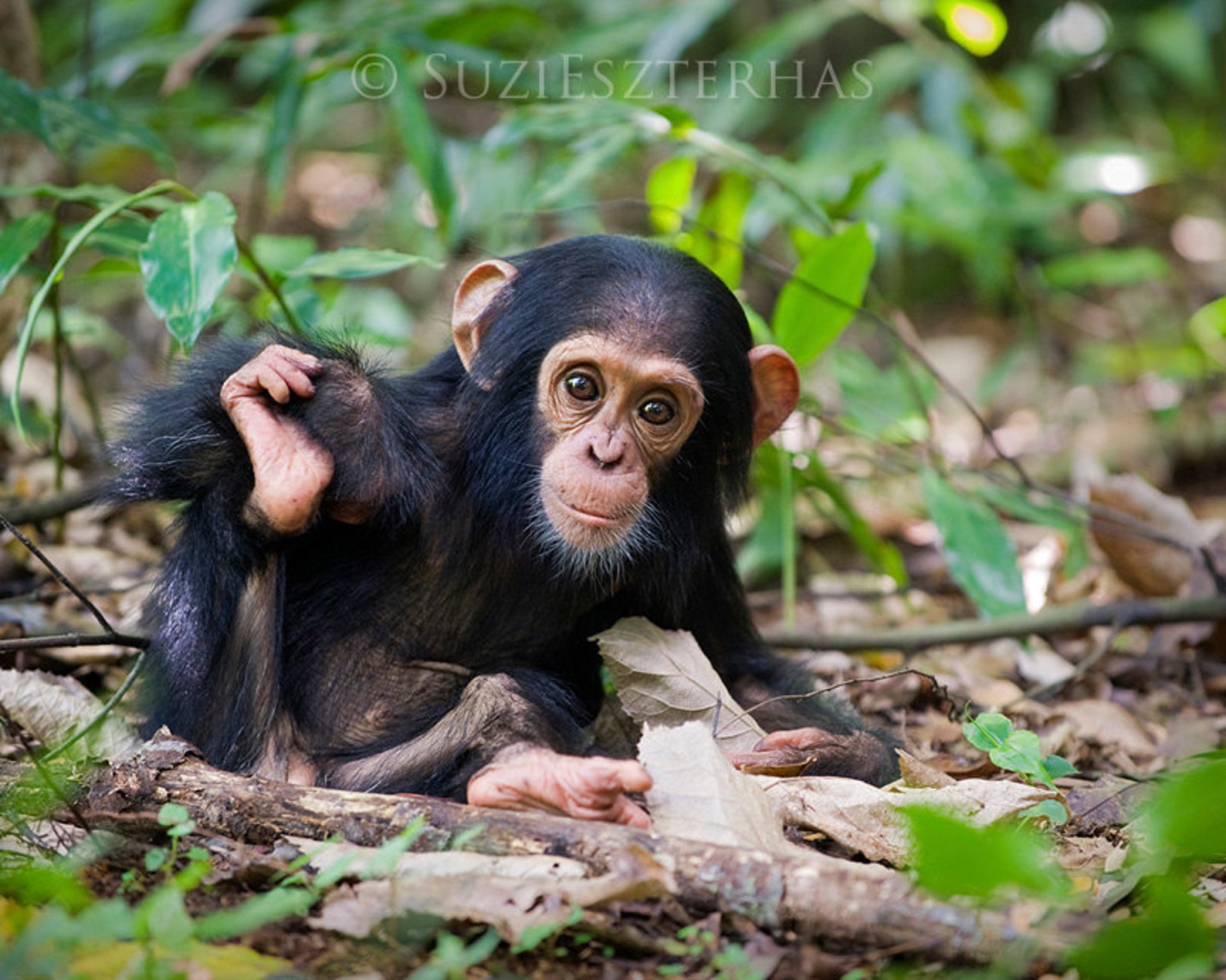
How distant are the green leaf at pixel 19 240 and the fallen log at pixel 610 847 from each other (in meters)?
2.08

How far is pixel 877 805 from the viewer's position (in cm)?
396

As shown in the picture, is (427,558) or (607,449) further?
(427,558)

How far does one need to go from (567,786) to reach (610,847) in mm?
407

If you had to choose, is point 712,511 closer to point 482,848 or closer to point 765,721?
point 765,721

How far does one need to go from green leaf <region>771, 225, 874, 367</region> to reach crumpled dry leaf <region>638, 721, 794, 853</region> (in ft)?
9.16

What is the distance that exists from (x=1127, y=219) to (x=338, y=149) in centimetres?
818

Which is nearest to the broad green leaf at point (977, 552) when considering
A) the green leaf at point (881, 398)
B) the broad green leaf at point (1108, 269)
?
the green leaf at point (881, 398)

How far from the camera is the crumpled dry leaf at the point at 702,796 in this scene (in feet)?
11.6

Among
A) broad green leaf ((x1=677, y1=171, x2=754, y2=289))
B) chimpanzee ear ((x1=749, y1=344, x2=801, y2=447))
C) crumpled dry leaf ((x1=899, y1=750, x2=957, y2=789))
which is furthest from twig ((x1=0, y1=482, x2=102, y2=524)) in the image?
crumpled dry leaf ((x1=899, y1=750, x2=957, y2=789))

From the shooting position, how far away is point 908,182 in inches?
349

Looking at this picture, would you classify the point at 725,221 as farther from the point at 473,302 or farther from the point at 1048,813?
the point at 1048,813

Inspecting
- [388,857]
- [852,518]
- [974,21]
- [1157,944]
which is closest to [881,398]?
[852,518]

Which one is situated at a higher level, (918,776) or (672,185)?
(672,185)

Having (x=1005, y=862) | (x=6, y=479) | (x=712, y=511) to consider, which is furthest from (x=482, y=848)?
(x=6, y=479)
